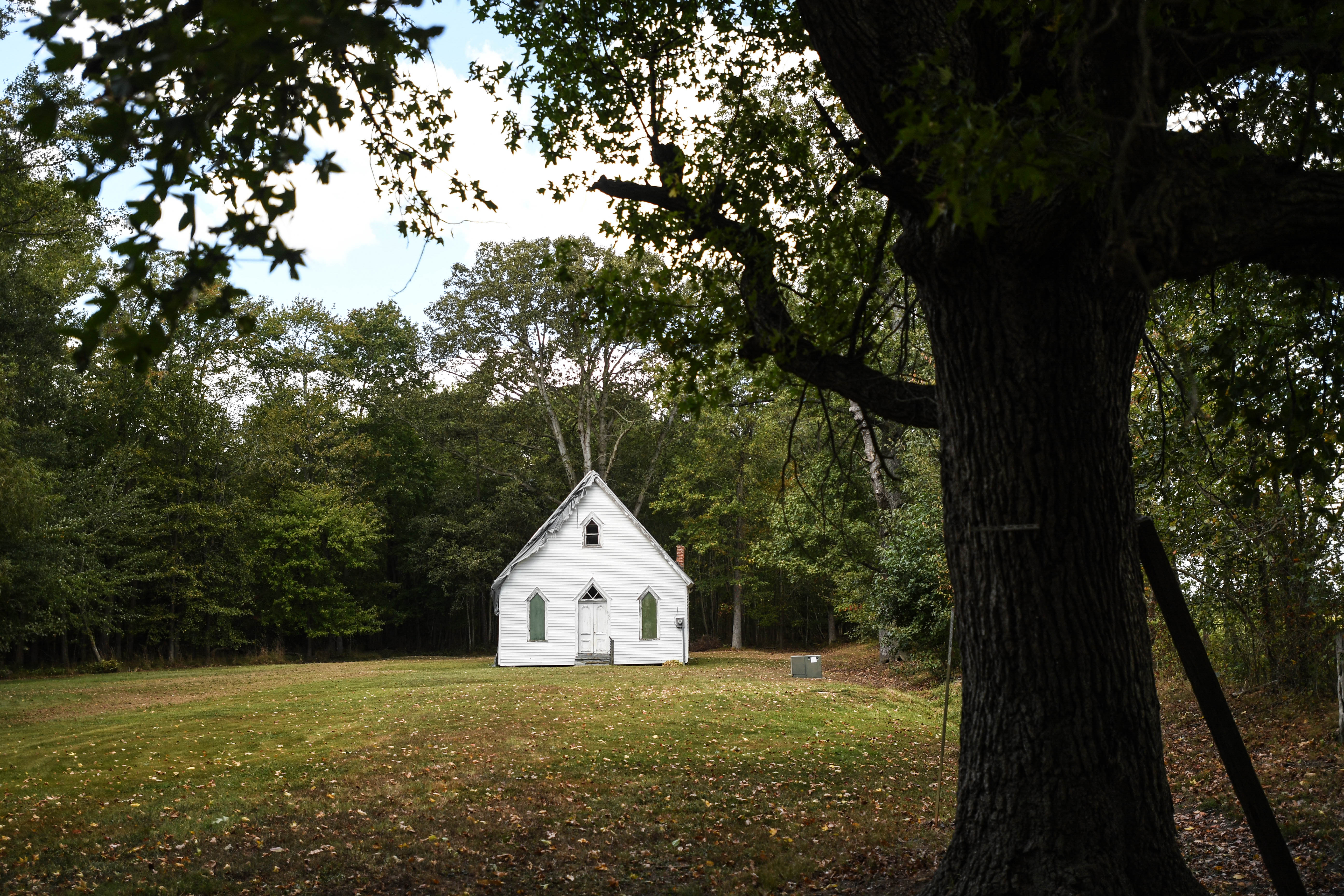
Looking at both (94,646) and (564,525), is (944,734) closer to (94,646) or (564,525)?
(564,525)

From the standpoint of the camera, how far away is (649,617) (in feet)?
93.5

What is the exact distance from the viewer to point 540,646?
28.0 meters

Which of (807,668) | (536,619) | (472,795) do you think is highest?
(536,619)

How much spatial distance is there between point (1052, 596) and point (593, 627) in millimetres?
25173

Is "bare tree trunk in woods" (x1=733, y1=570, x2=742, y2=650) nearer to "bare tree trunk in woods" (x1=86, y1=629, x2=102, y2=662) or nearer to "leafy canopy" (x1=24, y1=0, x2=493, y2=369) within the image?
"bare tree trunk in woods" (x1=86, y1=629, x2=102, y2=662)

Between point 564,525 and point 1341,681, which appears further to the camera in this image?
point 564,525

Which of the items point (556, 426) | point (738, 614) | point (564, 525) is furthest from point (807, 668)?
point (738, 614)

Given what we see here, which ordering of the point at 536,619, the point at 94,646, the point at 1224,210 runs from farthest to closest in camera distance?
the point at 536,619 < the point at 94,646 < the point at 1224,210

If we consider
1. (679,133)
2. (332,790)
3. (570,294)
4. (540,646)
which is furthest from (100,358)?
(679,133)

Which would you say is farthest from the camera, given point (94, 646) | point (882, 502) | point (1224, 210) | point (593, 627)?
point (593, 627)

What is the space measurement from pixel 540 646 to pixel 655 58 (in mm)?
23138

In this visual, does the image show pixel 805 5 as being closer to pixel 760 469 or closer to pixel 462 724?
pixel 462 724

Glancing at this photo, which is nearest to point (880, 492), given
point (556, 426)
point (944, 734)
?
point (556, 426)

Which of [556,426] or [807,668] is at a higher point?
[556,426]
